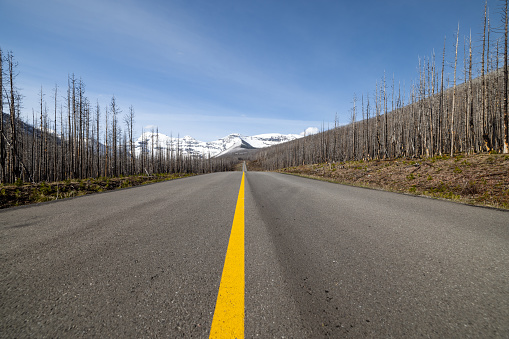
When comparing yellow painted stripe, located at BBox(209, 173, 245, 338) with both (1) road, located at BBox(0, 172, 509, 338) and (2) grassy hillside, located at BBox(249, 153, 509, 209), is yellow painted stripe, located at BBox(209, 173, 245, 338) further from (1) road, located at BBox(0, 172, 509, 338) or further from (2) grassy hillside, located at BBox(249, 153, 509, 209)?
(2) grassy hillside, located at BBox(249, 153, 509, 209)

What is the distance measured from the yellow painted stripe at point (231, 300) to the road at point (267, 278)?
0.05 meters

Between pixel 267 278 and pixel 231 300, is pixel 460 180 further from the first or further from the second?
pixel 231 300

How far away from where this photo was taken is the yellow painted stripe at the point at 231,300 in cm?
117

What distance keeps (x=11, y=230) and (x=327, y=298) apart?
4.84 m

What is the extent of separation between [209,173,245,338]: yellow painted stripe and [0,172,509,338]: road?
51 millimetres

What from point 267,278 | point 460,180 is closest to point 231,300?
point 267,278

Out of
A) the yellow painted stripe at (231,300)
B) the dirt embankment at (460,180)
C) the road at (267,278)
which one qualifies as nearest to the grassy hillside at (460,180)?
the dirt embankment at (460,180)

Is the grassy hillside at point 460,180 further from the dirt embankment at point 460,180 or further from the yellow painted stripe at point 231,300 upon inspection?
the yellow painted stripe at point 231,300

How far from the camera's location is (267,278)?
1794 mm

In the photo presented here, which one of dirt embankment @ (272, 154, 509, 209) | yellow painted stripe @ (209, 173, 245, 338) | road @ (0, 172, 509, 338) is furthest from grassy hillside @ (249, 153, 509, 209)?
yellow painted stripe @ (209, 173, 245, 338)

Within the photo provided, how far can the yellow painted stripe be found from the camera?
1168 mm

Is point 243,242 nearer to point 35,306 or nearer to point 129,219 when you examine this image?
point 35,306

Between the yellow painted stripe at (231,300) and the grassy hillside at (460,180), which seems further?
the grassy hillside at (460,180)

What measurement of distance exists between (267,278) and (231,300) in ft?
1.46
